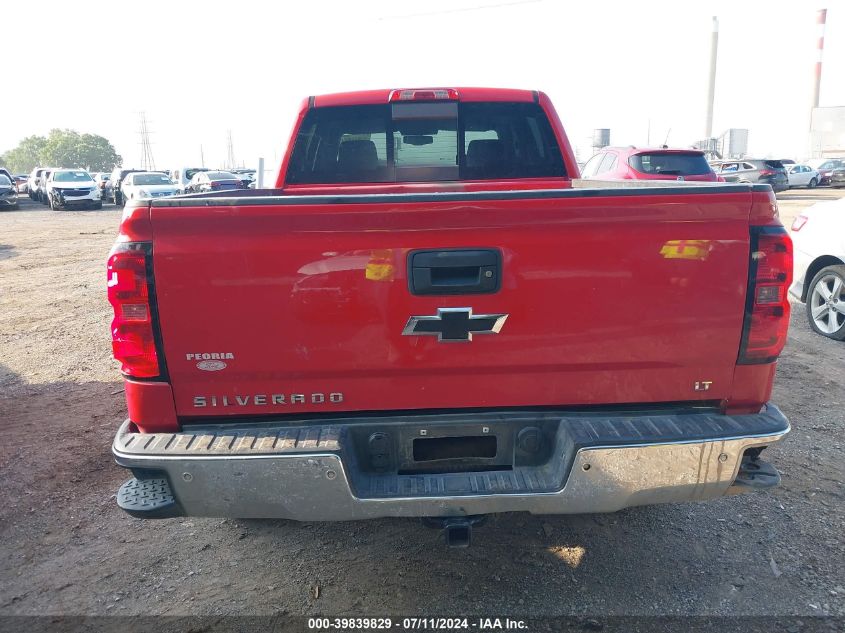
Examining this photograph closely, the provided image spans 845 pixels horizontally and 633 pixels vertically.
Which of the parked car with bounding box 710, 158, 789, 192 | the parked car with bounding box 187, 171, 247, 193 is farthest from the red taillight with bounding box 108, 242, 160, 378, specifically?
the parked car with bounding box 710, 158, 789, 192

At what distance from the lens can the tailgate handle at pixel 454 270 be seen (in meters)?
2.21

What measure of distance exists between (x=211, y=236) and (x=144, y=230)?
236 millimetres

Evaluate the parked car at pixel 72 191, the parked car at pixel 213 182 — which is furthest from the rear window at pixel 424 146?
the parked car at pixel 72 191

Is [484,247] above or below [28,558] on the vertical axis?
above

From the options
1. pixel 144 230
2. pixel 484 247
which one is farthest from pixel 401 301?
pixel 144 230

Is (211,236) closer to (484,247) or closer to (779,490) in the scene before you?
(484,247)

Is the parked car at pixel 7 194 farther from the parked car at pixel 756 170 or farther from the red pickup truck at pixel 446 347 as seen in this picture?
the red pickup truck at pixel 446 347

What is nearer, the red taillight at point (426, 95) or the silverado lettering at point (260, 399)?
the silverado lettering at point (260, 399)

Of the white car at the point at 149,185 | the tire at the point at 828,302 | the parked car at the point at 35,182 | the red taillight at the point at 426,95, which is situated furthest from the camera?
the parked car at the point at 35,182

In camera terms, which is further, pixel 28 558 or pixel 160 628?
pixel 28 558

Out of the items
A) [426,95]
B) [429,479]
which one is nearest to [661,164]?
[426,95]

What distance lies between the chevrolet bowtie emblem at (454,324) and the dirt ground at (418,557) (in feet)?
4.17

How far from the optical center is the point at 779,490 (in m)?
3.58

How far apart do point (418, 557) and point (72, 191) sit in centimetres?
3243
